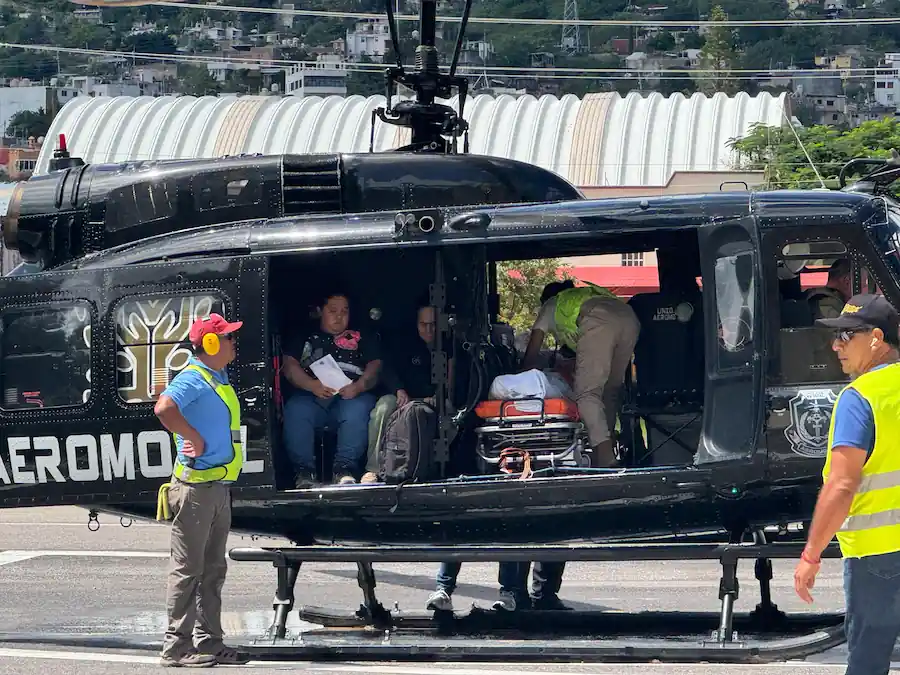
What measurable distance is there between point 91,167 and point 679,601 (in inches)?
211

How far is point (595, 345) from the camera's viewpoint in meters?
8.94

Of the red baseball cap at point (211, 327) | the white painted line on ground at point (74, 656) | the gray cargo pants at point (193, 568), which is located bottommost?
the white painted line on ground at point (74, 656)

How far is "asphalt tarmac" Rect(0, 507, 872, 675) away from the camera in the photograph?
7816mm

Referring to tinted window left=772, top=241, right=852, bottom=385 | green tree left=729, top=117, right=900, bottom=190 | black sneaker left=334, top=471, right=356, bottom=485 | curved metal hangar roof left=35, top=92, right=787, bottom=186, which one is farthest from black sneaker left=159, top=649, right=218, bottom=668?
curved metal hangar roof left=35, top=92, right=787, bottom=186

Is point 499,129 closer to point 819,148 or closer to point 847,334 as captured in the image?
point 819,148

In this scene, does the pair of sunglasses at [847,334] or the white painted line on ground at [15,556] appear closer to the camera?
the pair of sunglasses at [847,334]

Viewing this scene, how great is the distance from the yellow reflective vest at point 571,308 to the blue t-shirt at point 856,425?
11.7 ft

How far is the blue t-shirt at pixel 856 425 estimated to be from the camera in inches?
221

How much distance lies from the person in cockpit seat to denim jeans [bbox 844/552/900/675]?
3705 mm

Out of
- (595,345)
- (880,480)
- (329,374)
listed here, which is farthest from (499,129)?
(880,480)

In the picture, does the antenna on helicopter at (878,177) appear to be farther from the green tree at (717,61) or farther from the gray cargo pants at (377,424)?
the green tree at (717,61)

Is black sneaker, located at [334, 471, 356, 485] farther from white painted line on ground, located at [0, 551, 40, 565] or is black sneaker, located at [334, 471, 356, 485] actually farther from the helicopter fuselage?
white painted line on ground, located at [0, 551, 40, 565]

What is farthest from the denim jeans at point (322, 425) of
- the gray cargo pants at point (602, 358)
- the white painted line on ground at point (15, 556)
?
the white painted line on ground at point (15, 556)

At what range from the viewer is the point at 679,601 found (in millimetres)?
10734
